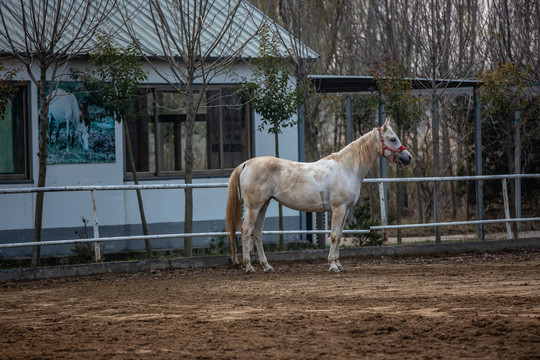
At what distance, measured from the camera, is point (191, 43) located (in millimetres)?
11562

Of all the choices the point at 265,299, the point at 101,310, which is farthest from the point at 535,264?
the point at 101,310

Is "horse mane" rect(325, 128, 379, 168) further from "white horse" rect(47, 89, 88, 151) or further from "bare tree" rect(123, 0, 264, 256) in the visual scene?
"white horse" rect(47, 89, 88, 151)

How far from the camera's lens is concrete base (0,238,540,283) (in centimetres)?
1037

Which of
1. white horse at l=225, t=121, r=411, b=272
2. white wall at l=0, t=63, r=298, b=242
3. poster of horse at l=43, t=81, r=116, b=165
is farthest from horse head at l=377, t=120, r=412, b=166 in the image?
poster of horse at l=43, t=81, r=116, b=165

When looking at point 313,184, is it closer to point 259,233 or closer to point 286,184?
point 286,184

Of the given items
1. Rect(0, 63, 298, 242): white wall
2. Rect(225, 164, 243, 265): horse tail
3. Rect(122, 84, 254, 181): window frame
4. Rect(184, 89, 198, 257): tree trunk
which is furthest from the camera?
Rect(122, 84, 254, 181): window frame

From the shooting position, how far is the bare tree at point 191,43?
11.4 meters

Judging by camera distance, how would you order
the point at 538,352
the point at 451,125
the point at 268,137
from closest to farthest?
1. the point at 538,352
2. the point at 268,137
3. the point at 451,125

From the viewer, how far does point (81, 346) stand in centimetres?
578

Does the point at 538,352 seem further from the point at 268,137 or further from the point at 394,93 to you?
the point at 268,137

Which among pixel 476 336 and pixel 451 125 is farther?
pixel 451 125

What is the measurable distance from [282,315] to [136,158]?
780 centimetres

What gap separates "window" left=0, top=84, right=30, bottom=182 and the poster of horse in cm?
46

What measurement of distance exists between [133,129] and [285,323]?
8346 mm
